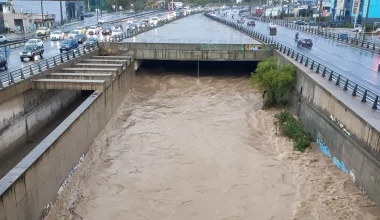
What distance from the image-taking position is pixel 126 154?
23.1m

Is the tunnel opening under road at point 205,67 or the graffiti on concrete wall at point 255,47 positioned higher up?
the graffiti on concrete wall at point 255,47

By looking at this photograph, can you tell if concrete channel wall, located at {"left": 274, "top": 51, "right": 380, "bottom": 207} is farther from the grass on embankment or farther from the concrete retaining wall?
the concrete retaining wall

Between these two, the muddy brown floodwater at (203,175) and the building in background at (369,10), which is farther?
the building in background at (369,10)

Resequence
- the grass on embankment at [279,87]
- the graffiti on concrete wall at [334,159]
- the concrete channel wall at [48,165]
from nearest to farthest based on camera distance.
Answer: the concrete channel wall at [48,165] < the graffiti on concrete wall at [334,159] < the grass on embankment at [279,87]

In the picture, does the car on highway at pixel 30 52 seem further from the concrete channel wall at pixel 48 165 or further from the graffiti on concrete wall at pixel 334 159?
the graffiti on concrete wall at pixel 334 159

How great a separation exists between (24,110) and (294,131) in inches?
711

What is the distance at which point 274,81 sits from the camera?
97.9 ft

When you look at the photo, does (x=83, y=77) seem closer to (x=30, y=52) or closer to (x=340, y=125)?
(x=30, y=52)

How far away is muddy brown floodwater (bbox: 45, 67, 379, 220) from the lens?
1708 cm

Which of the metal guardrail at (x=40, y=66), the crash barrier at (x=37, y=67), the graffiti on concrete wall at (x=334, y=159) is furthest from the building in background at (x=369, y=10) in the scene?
the graffiti on concrete wall at (x=334, y=159)

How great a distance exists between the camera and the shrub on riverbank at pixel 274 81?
29.7 metres

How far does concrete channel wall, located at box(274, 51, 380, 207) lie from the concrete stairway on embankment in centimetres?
1441

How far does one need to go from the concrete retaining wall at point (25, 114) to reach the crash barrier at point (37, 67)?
1169 mm

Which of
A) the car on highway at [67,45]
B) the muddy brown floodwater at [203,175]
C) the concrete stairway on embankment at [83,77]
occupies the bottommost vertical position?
the muddy brown floodwater at [203,175]
